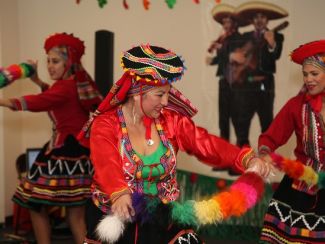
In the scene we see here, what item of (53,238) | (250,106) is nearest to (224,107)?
(250,106)

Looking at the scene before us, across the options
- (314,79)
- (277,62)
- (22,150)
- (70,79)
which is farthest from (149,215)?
(22,150)

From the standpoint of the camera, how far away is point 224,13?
4844mm

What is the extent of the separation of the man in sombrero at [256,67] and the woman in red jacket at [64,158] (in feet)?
4.79

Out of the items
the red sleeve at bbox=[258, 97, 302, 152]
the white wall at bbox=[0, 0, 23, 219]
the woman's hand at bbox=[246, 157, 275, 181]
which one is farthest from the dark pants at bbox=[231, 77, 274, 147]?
the woman's hand at bbox=[246, 157, 275, 181]

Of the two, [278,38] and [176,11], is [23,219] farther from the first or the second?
[278,38]

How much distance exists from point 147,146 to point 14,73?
1745 mm

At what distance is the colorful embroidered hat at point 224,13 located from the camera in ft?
15.8

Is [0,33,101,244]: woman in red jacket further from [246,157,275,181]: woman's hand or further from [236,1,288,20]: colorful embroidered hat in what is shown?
[246,157,275,181]: woman's hand

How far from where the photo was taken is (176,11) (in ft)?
16.4

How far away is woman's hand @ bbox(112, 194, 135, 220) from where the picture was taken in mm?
2129

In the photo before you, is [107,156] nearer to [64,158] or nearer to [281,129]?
[281,129]

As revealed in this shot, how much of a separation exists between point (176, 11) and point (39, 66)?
151 centimetres

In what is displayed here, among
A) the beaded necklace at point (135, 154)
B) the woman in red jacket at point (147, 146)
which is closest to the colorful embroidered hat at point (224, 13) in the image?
the woman in red jacket at point (147, 146)

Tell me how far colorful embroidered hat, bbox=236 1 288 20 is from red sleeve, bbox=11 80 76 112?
68.7 inches
